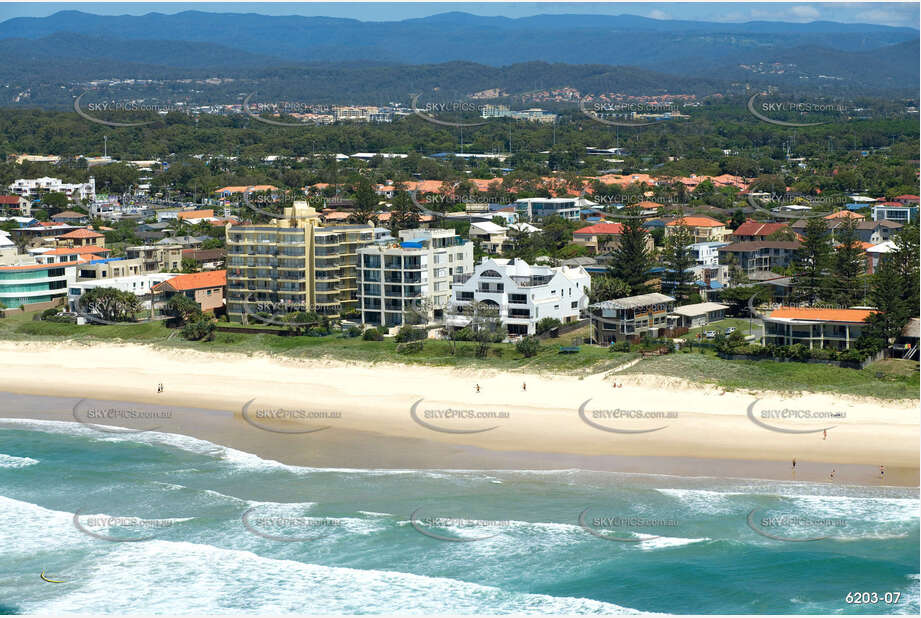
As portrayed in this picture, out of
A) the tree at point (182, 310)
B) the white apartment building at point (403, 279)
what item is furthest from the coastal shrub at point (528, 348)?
the tree at point (182, 310)

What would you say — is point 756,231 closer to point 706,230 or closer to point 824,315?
point 706,230

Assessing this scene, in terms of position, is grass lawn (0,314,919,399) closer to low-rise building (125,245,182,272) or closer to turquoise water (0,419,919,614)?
low-rise building (125,245,182,272)

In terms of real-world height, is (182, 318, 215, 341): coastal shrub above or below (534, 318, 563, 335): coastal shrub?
below

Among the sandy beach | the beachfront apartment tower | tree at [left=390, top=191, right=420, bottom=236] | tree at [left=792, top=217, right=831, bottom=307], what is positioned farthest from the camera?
tree at [left=390, top=191, right=420, bottom=236]

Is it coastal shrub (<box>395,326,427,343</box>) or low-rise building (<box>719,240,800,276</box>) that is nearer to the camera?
coastal shrub (<box>395,326,427,343</box>)

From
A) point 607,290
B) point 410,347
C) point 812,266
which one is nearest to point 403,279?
point 410,347

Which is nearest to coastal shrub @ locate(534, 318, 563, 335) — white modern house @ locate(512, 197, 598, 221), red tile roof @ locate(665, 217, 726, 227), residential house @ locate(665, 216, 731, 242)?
residential house @ locate(665, 216, 731, 242)

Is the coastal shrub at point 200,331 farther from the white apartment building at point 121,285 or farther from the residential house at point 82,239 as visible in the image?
the residential house at point 82,239
